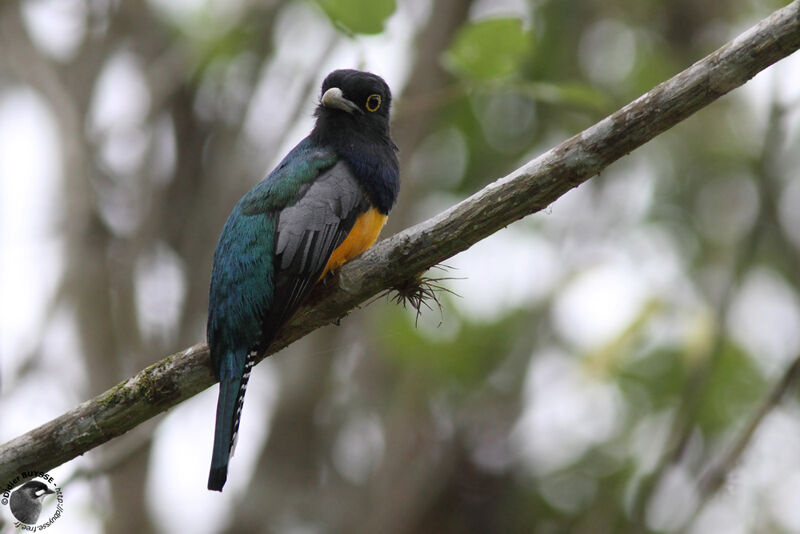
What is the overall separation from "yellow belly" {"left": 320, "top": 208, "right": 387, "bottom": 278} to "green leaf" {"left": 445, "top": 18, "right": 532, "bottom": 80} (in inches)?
35.5

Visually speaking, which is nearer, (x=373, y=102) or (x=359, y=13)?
(x=359, y=13)

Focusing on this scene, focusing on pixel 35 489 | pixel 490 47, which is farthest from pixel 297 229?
pixel 35 489

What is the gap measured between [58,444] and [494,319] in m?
4.68

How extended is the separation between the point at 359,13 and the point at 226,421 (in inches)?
81.2

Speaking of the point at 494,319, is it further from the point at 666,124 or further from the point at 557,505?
the point at 666,124

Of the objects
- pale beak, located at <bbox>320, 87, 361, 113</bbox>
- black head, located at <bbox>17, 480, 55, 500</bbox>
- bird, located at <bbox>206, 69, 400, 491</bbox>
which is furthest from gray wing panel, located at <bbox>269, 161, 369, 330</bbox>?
black head, located at <bbox>17, 480, 55, 500</bbox>

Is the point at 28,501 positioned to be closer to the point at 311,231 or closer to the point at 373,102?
the point at 311,231

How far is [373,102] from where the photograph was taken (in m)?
5.57

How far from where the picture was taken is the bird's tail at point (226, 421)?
162 inches

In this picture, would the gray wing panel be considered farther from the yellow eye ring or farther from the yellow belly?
the yellow eye ring

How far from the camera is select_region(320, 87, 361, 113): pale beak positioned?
17.5 ft

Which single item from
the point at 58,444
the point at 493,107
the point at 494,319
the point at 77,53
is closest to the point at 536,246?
the point at 494,319

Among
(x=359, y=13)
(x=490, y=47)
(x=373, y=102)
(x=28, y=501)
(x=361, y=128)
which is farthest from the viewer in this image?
(x=373, y=102)

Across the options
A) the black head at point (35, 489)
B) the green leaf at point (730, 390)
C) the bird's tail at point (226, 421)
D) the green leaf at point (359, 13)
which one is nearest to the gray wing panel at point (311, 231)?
the bird's tail at point (226, 421)
